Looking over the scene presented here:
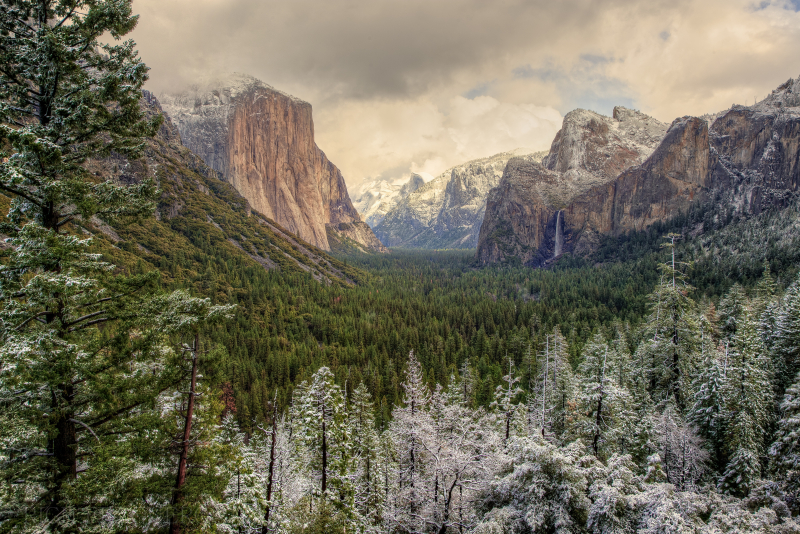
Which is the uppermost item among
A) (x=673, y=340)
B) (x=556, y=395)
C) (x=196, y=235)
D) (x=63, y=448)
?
(x=196, y=235)

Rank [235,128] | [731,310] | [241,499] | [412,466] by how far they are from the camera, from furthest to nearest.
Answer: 1. [235,128]
2. [731,310]
3. [412,466]
4. [241,499]

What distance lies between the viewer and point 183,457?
403 inches

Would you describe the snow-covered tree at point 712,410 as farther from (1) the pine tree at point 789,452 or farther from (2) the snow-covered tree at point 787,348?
(2) the snow-covered tree at point 787,348

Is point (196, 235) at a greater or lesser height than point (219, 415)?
greater

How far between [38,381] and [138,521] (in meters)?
4.25

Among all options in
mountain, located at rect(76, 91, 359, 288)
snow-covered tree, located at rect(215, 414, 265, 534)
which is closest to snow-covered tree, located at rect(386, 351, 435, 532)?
snow-covered tree, located at rect(215, 414, 265, 534)

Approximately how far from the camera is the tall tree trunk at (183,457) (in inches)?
387

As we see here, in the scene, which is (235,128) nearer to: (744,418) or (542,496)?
(542,496)

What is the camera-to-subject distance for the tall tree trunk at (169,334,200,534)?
983 centimetres

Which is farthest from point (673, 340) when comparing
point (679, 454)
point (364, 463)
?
point (364, 463)

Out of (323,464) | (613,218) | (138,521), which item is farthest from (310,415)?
(613,218)

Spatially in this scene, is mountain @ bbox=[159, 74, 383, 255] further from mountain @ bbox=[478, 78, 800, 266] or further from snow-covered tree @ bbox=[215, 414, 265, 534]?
mountain @ bbox=[478, 78, 800, 266]

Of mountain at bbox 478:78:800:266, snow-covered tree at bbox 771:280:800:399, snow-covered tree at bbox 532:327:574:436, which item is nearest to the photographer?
snow-covered tree at bbox 771:280:800:399

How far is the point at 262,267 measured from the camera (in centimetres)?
11688
